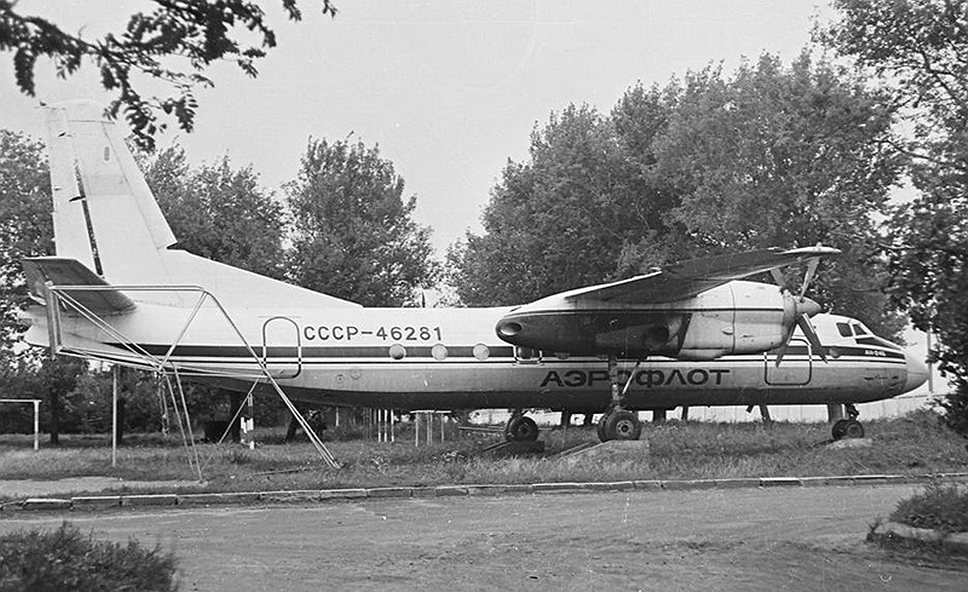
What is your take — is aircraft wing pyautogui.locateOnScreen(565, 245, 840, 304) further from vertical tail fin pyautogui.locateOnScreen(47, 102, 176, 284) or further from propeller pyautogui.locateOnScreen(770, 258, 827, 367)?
vertical tail fin pyautogui.locateOnScreen(47, 102, 176, 284)

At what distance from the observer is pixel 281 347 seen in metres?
20.5

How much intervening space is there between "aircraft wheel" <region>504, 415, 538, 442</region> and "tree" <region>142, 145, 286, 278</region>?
16.8 m

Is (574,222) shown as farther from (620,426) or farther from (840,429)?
(620,426)

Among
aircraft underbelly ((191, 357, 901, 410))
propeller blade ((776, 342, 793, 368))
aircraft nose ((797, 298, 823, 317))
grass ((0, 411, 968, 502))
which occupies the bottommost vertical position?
grass ((0, 411, 968, 502))

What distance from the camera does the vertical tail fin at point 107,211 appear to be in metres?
20.0

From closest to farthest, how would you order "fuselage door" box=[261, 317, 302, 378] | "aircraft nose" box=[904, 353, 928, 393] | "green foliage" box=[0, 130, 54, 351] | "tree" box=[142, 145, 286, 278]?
1. "fuselage door" box=[261, 317, 302, 378]
2. "aircraft nose" box=[904, 353, 928, 393]
3. "green foliage" box=[0, 130, 54, 351]
4. "tree" box=[142, 145, 286, 278]

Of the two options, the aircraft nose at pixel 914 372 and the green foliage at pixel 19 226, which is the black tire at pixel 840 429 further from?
the green foliage at pixel 19 226

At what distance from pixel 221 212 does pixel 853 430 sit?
26640 mm

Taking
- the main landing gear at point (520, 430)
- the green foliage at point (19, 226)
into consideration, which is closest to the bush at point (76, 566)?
the main landing gear at point (520, 430)

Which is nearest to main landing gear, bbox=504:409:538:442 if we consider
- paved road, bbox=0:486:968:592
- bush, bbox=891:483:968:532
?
paved road, bbox=0:486:968:592

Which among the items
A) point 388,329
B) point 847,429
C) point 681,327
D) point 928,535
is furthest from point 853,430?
point 928,535

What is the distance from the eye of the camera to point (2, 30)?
4.45 m

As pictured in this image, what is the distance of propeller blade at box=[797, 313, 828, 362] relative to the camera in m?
21.4

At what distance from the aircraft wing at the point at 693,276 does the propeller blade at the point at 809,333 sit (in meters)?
2.08
